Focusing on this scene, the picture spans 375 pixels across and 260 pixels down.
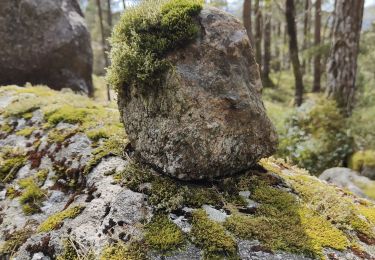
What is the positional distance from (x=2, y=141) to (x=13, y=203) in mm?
1720

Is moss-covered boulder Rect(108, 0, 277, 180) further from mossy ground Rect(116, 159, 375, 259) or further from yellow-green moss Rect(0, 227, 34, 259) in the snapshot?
yellow-green moss Rect(0, 227, 34, 259)

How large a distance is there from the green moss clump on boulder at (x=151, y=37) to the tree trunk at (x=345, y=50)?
715cm

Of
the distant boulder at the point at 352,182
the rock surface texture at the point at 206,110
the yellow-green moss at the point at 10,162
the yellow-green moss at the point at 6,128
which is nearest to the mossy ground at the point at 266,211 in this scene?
the rock surface texture at the point at 206,110

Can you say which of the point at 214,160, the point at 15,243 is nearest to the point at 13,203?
the point at 15,243

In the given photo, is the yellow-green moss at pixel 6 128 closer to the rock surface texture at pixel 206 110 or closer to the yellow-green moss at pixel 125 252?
the rock surface texture at pixel 206 110

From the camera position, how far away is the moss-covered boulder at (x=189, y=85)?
3955 millimetres

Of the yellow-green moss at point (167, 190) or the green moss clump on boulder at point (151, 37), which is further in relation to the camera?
the green moss clump on boulder at point (151, 37)

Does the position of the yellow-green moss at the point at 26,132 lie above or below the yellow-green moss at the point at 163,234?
above

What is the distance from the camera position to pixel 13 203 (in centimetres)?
444

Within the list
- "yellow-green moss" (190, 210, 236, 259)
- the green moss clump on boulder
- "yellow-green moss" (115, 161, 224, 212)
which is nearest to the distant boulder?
"yellow-green moss" (115, 161, 224, 212)

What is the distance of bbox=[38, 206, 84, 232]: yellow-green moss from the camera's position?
380 cm

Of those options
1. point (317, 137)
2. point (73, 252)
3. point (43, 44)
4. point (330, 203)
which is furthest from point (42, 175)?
point (43, 44)

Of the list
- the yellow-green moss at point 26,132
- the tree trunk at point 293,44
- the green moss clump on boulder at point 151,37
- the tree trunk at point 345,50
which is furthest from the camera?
the tree trunk at point 293,44

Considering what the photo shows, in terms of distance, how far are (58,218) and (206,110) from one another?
6.55ft
